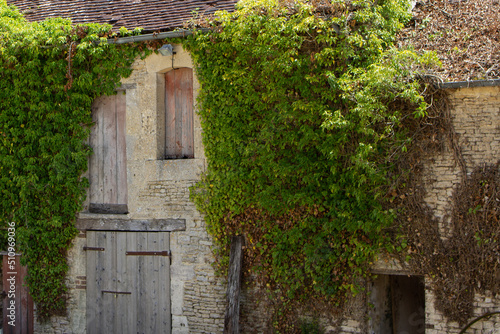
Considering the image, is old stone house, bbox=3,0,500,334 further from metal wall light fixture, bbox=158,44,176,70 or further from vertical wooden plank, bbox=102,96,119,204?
metal wall light fixture, bbox=158,44,176,70

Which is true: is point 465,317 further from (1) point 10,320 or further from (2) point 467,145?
(1) point 10,320

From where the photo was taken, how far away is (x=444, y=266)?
282 inches

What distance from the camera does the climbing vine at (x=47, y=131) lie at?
9.05 metres

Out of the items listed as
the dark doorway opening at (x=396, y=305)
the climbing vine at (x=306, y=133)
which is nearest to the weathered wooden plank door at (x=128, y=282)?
the climbing vine at (x=306, y=133)

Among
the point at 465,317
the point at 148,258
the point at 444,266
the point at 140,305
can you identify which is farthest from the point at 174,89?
the point at 465,317

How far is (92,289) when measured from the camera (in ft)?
30.5

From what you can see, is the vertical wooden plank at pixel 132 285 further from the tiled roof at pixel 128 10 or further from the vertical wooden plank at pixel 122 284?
the tiled roof at pixel 128 10

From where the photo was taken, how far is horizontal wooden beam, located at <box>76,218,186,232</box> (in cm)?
874

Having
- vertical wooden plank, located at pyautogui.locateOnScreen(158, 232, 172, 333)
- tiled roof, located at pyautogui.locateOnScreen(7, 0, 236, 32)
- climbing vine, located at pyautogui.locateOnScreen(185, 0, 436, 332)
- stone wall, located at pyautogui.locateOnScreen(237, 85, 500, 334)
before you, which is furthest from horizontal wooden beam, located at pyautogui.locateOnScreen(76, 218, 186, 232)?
tiled roof, located at pyautogui.locateOnScreen(7, 0, 236, 32)

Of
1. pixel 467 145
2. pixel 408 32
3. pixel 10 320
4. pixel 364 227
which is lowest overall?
pixel 10 320

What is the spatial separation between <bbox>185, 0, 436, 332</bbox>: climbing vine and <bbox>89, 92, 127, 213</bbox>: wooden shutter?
168 centimetres

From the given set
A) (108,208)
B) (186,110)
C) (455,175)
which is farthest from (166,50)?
(455,175)

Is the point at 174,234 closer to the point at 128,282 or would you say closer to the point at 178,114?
the point at 128,282

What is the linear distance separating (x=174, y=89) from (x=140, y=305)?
11.8 feet
